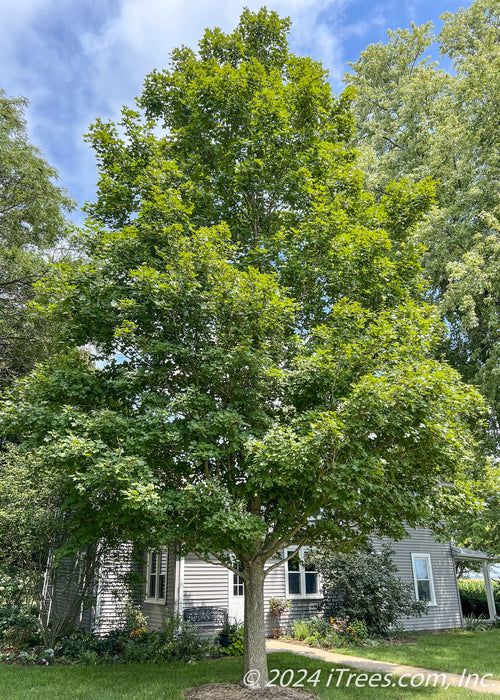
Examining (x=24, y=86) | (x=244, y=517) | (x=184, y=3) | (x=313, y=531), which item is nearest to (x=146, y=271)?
(x=244, y=517)

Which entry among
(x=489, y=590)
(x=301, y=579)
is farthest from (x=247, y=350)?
(x=489, y=590)

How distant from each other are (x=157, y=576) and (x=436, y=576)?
32.6 ft

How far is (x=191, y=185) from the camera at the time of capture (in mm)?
8352

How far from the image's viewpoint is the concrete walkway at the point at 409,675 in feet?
26.4

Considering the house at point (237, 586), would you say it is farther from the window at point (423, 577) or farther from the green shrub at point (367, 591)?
the green shrub at point (367, 591)

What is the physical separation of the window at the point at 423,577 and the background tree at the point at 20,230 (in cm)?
1394

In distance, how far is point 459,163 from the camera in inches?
604

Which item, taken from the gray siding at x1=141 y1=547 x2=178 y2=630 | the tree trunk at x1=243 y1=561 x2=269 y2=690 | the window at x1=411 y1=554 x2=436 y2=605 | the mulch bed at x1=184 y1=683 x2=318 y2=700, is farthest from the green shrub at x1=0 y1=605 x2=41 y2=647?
the window at x1=411 y1=554 x2=436 y2=605

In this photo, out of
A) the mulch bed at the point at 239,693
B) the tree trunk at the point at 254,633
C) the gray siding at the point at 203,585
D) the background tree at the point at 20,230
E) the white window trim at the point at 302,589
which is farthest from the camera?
the white window trim at the point at 302,589

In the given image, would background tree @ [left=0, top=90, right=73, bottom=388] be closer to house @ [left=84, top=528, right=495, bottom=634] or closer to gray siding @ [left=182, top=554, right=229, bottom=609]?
house @ [left=84, top=528, right=495, bottom=634]

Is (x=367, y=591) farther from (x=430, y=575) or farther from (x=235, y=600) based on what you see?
(x=430, y=575)

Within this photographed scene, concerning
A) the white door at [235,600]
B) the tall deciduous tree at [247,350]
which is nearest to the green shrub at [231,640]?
the white door at [235,600]

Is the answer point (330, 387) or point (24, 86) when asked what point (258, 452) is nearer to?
point (330, 387)

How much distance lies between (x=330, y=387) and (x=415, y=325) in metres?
1.63
